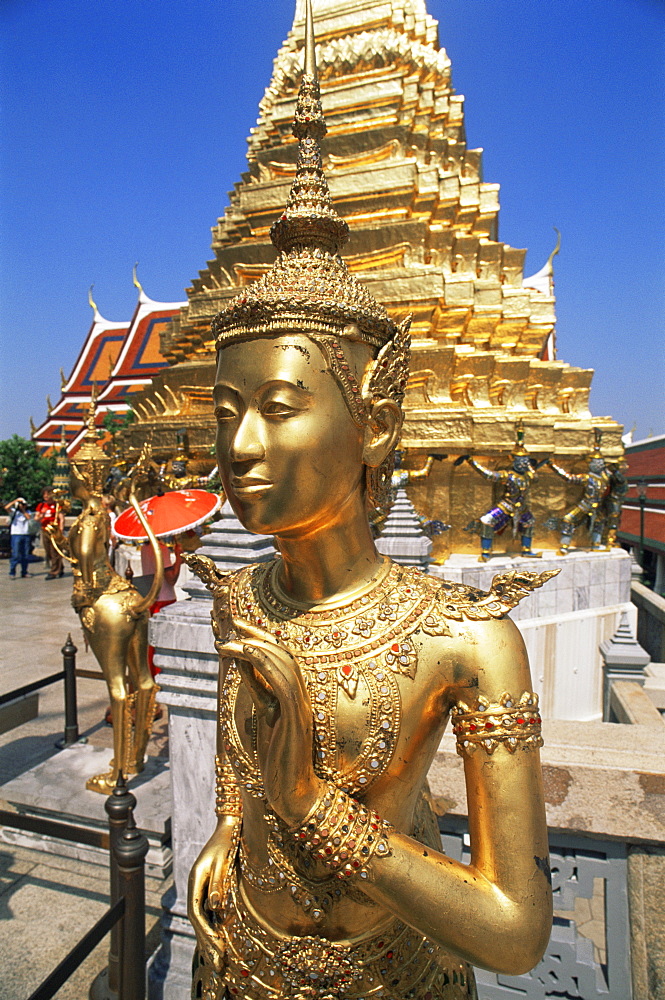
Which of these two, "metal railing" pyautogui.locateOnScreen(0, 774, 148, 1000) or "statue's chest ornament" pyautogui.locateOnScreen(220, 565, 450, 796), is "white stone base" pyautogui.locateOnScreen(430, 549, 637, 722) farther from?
"statue's chest ornament" pyautogui.locateOnScreen(220, 565, 450, 796)

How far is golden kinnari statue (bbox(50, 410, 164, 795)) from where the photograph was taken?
3943 mm

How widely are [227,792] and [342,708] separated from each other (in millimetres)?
556

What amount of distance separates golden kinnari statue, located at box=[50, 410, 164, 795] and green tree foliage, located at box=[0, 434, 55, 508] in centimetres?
1874

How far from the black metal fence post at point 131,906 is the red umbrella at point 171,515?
7.94 ft

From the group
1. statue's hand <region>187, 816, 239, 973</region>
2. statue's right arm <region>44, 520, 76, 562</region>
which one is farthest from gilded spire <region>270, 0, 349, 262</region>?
statue's right arm <region>44, 520, 76, 562</region>

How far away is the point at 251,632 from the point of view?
44.2 inches

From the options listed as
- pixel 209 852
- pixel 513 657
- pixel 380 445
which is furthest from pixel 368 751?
pixel 380 445

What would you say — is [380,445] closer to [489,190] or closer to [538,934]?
[538,934]

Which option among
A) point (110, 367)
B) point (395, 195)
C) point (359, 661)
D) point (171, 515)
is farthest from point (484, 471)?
point (110, 367)

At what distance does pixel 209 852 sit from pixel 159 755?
11.7ft

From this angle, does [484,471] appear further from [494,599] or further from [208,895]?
[208,895]

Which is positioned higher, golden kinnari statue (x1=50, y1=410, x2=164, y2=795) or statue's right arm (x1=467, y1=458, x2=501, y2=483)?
statue's right arm (x1=467, y1=458, x2=501, y2=483)

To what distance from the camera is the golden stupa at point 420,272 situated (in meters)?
8.09

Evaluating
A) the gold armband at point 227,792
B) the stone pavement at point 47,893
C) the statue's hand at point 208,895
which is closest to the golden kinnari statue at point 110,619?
the stone pavement at point 47,893
